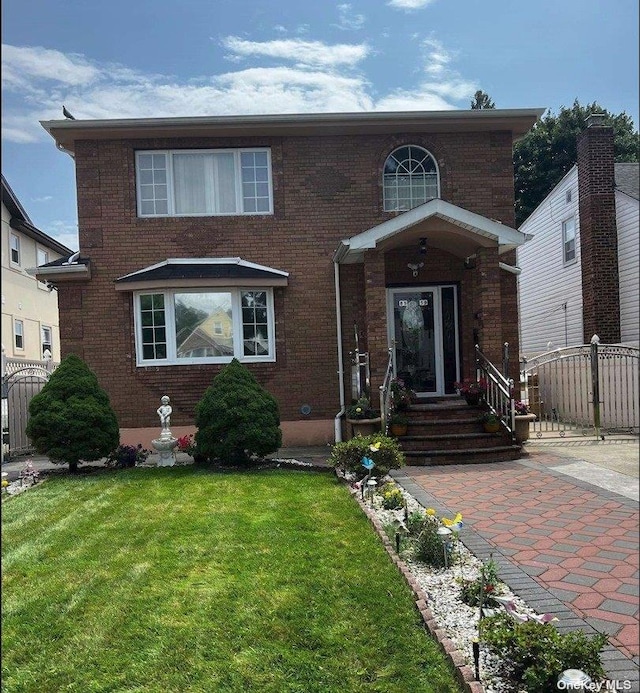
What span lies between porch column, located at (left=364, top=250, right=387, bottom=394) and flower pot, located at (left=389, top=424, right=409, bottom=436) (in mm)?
622

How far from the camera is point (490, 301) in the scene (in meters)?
9.47

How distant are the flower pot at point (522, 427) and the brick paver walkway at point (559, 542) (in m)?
1.94

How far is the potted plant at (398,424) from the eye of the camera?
8953 mm

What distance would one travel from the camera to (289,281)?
432 inches

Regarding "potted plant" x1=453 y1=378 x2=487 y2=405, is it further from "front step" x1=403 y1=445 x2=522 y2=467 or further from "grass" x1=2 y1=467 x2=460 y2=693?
"grass" x1=2 y1=467 x2=460 y2=693

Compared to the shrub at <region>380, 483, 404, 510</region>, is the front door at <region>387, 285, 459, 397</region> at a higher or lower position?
higher

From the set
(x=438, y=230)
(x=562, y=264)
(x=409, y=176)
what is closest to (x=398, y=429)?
(x=438, y=230)

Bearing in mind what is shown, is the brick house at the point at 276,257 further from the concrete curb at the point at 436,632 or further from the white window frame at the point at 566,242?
the concrete curb at the point at 436,632

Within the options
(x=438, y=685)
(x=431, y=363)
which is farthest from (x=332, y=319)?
(x=438, y=685)

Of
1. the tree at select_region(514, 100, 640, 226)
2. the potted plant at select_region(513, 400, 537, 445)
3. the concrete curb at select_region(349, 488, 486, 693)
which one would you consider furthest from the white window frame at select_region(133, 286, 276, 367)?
the concrete curb at select_region(349, 488, 486, 693)

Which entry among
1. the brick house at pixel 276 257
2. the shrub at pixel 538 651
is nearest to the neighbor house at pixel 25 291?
the brick house at pixel 276 257

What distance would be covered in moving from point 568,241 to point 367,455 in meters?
6.30

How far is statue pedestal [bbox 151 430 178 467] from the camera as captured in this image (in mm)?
9188

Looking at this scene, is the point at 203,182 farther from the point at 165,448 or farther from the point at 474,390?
the point at 474,390
